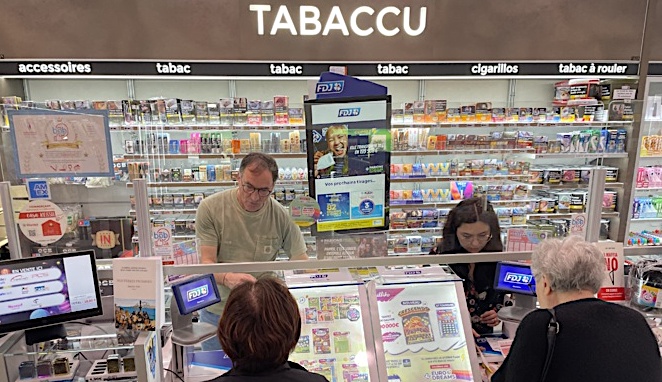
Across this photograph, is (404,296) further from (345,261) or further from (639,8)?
(639,8)

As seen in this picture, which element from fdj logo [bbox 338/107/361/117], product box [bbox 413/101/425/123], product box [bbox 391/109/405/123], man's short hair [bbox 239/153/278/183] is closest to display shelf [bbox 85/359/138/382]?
man's short hair [bbox 239/153/278/183]

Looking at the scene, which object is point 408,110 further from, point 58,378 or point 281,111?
point 58,378

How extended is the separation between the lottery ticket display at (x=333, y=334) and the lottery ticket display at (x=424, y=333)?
0.38ft

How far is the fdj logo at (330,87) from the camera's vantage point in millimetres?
2010

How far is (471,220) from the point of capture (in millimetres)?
2338

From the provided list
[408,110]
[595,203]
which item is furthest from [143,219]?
[408,110]

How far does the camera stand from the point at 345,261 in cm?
208

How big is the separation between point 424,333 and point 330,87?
1.19 metres

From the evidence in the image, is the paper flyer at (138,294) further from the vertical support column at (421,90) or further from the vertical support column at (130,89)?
the vertical support column at (421,90)

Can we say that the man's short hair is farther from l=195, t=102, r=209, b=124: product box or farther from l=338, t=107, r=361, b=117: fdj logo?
l=195, t=102, r=209, b=124: product box

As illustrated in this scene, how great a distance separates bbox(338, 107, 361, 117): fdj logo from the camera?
6.71ft

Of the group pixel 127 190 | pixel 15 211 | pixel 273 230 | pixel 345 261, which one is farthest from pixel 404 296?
pixel 15 211

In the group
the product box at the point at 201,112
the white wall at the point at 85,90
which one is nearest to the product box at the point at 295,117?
the product box at the point at 201,112

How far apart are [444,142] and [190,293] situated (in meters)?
3.54
